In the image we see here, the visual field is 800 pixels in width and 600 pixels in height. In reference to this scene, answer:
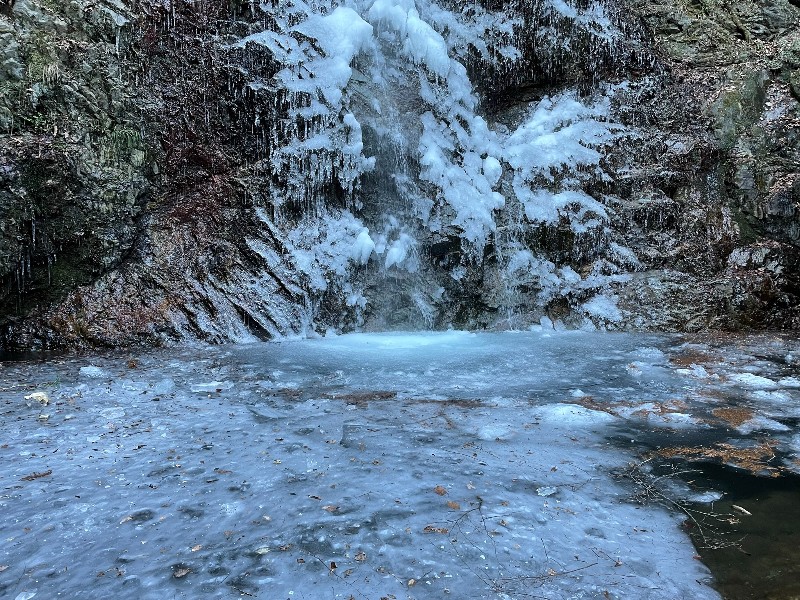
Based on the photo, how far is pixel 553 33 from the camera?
11555 mm

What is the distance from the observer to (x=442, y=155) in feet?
34.9

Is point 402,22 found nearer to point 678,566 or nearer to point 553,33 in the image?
point 553,33

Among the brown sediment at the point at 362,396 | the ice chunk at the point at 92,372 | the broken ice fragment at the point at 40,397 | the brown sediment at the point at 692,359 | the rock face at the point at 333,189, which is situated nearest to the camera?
the broken ice fragment at the point at 40,397

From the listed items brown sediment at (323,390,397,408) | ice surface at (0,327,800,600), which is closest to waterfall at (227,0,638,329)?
ice surface at (0,327,800,600)

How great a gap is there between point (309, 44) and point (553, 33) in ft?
18.2

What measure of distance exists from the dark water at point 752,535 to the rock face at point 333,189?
674 centimetres

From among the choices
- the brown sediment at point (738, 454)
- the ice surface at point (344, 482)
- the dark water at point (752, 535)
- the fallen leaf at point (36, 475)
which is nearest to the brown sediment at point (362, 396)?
the ice surface at point (344, 482)

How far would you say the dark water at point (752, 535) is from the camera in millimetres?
2233

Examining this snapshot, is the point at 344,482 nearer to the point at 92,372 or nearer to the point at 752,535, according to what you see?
the point at 752,535

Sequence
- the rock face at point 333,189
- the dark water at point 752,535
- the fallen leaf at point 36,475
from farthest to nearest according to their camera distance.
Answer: the rock face at point 333,189, the fallen leaf at point 36,475, the dark water at point 752,535

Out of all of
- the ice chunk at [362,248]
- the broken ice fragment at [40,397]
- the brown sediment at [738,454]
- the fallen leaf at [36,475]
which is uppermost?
the ice chunk at [362,248]

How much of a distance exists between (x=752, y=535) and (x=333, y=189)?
8286 millimetres

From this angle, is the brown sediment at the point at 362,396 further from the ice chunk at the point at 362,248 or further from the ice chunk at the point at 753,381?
the ice chunk at the point at 362,248

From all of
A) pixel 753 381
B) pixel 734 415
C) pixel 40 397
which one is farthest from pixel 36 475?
pixel 753 381
